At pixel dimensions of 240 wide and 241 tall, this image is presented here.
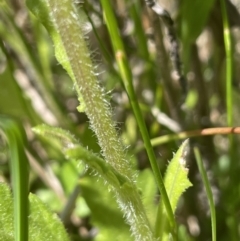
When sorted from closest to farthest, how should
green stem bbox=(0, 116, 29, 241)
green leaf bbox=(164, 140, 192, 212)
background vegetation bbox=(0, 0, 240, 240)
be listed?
green stem bbox=(0, 116, 29, 241)
green leaf bbox=(164, 140, 192, 212)
background vegetation bbox=(0, 0, 240, 240)

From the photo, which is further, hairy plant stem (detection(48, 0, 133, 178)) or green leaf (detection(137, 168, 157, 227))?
green leaf (detection(137, 168, 157, 227))

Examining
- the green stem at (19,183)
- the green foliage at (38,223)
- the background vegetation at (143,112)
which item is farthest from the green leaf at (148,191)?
the green stem at (19,183)

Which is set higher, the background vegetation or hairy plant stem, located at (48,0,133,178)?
the background vegetation

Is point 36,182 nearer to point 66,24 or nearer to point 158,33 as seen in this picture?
point 158,33

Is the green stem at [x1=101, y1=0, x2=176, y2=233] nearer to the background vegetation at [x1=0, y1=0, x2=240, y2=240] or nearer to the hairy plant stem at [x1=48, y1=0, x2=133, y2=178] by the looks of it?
the hairy plant stem at [x1=48, y1=0, x2=133, y2=178]

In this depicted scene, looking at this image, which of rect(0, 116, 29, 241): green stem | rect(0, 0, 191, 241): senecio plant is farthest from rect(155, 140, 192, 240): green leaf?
rect(0, 116, 29, 241): green stem
